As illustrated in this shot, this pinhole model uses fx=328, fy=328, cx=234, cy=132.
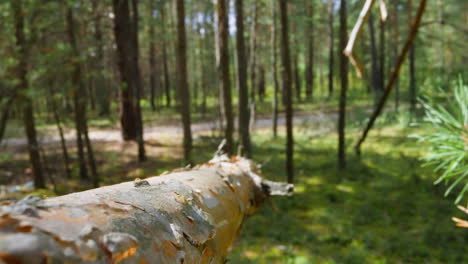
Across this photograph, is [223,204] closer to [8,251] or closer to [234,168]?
[234,168]

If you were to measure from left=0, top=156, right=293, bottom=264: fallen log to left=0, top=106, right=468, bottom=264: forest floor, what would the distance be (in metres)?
2.40

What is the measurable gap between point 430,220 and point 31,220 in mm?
7306

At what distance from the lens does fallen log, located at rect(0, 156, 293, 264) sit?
51cm

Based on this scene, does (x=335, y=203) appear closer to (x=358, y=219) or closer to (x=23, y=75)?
(x=358, y=219)

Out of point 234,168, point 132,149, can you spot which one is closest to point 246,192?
point 234,168

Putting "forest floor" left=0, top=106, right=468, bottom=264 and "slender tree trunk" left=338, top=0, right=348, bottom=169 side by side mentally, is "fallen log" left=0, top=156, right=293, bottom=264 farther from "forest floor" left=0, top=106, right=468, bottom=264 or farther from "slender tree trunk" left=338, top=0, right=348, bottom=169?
"slender tree trunk" left=338, top=0, right=348, bottom=169

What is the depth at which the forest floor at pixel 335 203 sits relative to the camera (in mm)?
5348

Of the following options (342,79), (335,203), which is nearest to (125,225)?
(335,203)

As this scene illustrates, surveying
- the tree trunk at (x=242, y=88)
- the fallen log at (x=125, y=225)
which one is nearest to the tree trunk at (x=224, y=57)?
the tree trunk at (x=242, y=88)

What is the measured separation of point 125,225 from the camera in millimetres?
696

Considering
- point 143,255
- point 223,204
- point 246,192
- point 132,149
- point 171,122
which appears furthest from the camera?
point 171,122

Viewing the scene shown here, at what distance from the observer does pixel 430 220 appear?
635 centimetres

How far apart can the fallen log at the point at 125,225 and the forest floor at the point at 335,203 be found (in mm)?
2396

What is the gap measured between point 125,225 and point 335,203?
23.7 ft
